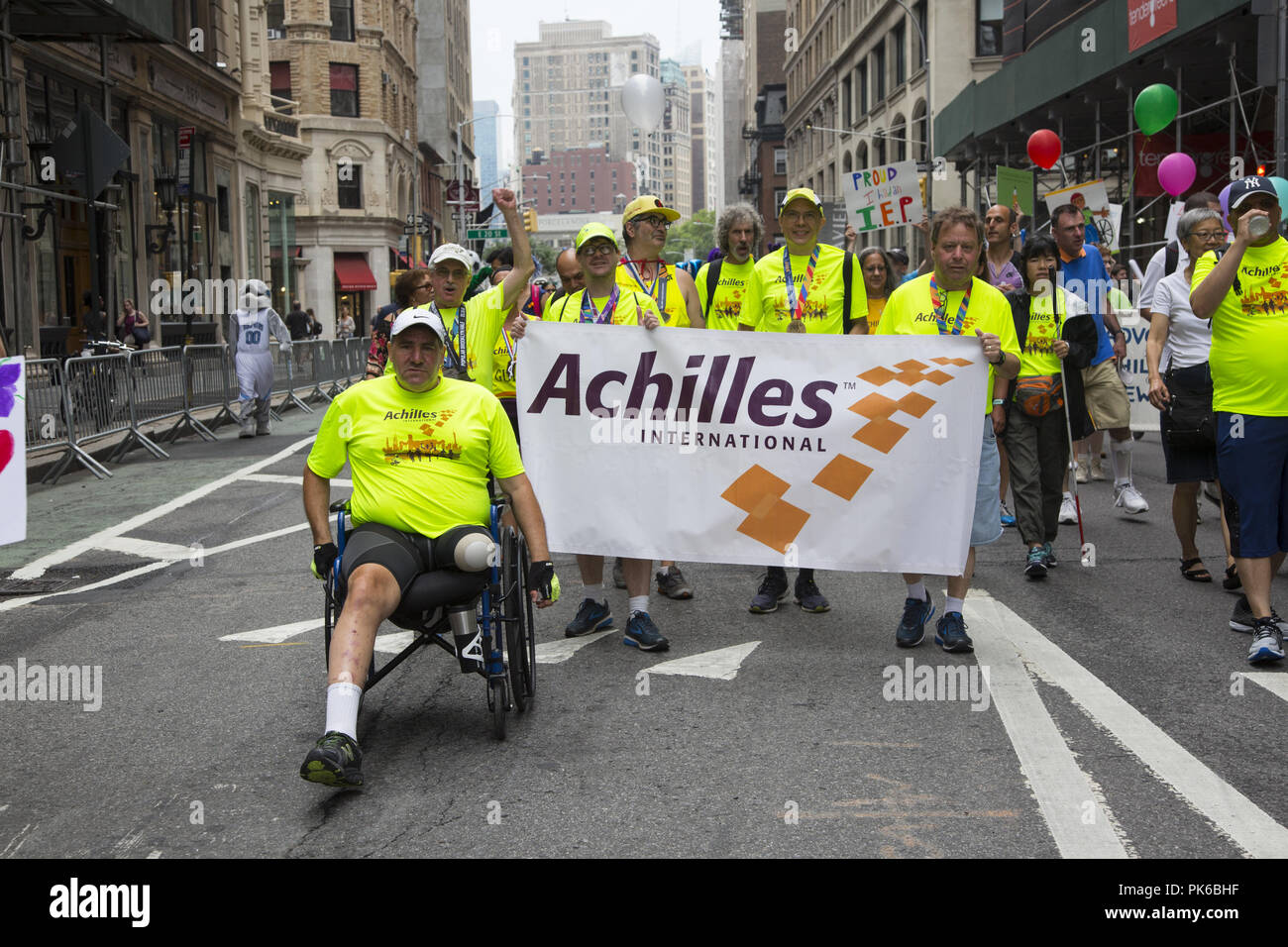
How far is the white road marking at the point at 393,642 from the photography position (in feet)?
22.1

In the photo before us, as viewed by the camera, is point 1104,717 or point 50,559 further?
point 50,559

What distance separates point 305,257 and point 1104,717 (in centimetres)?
6101

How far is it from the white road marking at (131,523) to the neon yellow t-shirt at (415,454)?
15.3 ft

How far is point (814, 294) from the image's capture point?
7.45 meters

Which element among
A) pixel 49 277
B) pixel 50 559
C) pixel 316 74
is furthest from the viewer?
pixel 316 74

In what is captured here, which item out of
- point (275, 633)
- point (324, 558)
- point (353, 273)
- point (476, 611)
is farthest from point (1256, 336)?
point (353, 273)

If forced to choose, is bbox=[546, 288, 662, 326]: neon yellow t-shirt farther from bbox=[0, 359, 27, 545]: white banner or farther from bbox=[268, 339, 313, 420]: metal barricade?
bbox=[268, 339, 313, 420]: metal barricade

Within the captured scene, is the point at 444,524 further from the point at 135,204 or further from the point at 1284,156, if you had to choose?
the point at 135,204

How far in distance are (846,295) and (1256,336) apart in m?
2.03

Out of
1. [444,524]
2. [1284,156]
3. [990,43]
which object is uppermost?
[990,43]

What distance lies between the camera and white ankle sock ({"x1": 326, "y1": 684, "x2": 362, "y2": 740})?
182 inches

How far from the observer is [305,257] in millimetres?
63062

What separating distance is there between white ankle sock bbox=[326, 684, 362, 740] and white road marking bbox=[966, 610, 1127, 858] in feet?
7.28
